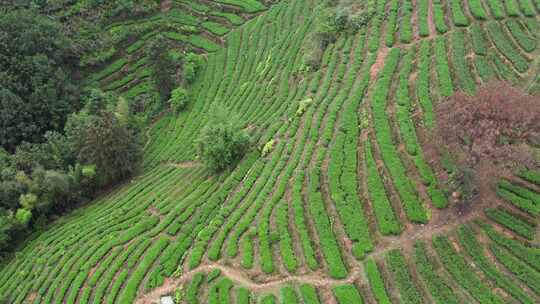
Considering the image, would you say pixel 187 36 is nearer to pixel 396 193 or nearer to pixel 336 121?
pixel 336 121

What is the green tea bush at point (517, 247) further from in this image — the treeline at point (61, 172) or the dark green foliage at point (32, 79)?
the dark green foliage at point (32, 79)

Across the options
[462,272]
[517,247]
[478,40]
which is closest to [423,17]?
[478,40]

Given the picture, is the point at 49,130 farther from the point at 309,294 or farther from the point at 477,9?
the point at 477,9

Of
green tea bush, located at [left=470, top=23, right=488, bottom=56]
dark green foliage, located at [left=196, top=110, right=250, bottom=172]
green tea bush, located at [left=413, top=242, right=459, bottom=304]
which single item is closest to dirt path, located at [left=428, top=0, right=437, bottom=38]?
green tea bush, located at [left=470, top=23, right=488, bottom=56]

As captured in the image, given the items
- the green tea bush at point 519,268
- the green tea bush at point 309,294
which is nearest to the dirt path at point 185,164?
the green tea bush at point 309,294

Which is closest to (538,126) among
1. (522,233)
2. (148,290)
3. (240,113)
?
(522,233)

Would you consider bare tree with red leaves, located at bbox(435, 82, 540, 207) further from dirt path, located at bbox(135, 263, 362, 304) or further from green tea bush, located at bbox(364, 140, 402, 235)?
dirt path, located at bbox(135, 263, 362, 304)
